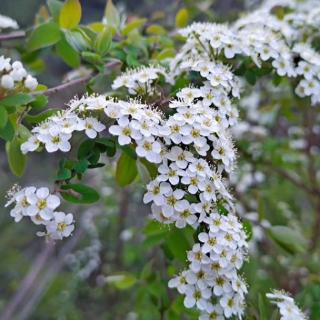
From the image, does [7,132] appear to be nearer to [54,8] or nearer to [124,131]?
[124,131]

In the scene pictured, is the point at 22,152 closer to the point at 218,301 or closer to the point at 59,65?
the point at 218,301

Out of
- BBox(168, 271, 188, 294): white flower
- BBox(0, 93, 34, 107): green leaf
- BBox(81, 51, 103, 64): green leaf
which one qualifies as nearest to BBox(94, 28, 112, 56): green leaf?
BBox(81, 51, 103, 64): green leaf

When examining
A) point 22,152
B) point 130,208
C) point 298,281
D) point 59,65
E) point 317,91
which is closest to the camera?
point 22,152

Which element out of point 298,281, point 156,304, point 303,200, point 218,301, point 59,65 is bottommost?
point 59,65

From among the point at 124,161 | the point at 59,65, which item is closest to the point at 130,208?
the point at 124,161

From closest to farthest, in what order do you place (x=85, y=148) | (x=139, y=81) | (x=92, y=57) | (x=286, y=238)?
(x=85, y=148), (x=139, y=81), (x=92, y=57), (x=286, y=238)

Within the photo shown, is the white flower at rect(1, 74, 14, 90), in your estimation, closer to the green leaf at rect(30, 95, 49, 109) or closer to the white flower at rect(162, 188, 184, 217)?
the green leaf at rect(30, 95, 49, 109)

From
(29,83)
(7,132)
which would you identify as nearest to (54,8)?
(29,83)
